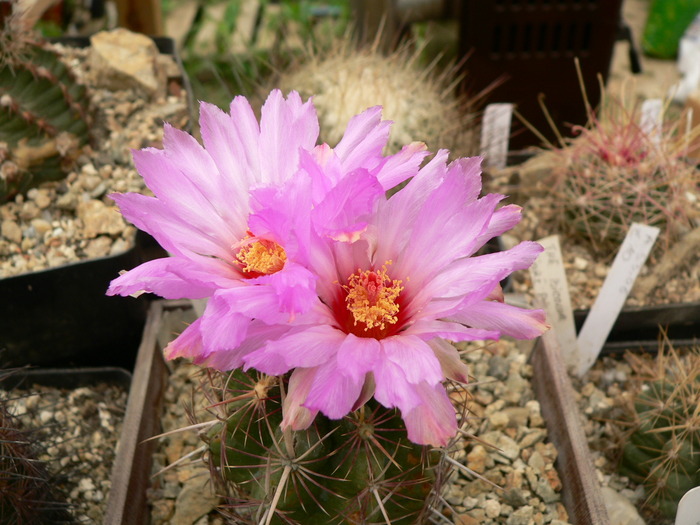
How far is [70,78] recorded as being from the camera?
147 centimetres

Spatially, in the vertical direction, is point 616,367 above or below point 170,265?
below

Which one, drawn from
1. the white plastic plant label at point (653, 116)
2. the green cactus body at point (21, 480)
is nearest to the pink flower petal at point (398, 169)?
the green cactus body at point (21, 480)

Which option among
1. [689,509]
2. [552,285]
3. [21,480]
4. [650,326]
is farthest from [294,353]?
[650,326]

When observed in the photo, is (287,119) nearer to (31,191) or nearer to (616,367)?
(31,191)

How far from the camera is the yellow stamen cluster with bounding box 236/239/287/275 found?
694 millimetres

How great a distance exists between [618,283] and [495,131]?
51cm

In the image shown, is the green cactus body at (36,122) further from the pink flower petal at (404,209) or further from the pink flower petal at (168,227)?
the pink flower petal at (404,209)

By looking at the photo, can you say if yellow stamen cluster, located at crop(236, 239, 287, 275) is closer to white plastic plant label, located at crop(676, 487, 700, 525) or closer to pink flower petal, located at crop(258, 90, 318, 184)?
pink flower petal, located at crop(258, 90, 318, 184)

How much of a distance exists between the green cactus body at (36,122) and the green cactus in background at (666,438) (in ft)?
3.78

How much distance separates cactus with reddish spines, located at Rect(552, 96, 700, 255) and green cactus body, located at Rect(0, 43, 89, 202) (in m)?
1.03

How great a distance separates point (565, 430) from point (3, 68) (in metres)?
1.19

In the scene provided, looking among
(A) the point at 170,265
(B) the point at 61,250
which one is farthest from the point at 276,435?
(B) the point at 61,250

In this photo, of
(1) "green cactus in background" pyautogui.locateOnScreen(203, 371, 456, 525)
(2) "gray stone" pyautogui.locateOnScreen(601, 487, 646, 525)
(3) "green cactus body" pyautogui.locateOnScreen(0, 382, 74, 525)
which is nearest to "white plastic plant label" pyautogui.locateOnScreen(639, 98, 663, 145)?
(2) "gray stone" pyautogui.locateOnScreen(601, 487, 646, 525)

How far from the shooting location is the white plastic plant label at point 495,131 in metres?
1.60
